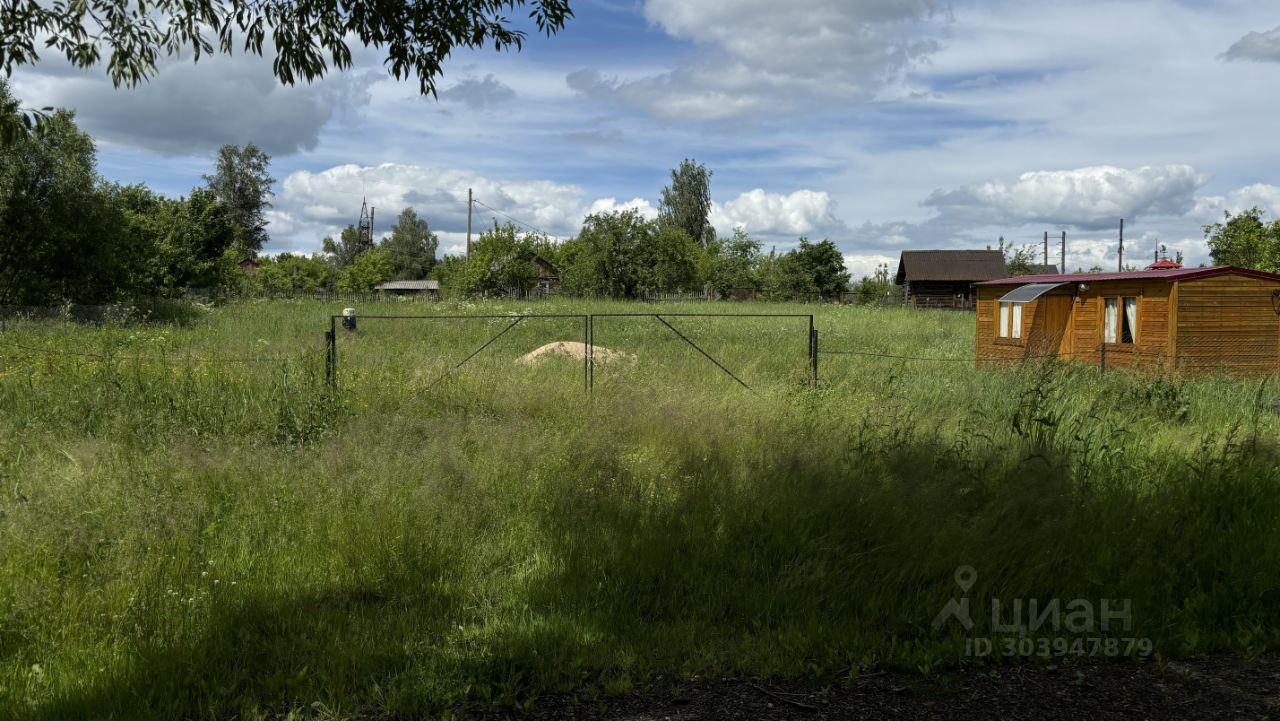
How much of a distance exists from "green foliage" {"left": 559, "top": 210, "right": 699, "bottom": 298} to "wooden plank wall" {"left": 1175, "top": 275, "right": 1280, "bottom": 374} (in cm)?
3060

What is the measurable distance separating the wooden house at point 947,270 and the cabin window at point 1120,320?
42533 millimetres

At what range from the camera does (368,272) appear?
8200 centimetres

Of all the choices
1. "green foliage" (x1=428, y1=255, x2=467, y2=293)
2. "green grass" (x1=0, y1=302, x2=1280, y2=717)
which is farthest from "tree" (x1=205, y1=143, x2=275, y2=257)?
"green grass" (x1=0, y1=302, x2=1280, y2=717)

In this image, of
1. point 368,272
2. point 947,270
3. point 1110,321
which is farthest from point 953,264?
point 368,272

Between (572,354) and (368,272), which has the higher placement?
(368,272)

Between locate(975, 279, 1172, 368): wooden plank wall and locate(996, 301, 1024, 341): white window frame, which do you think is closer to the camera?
locate(975, 279, 1172, 368): wooden plank wall

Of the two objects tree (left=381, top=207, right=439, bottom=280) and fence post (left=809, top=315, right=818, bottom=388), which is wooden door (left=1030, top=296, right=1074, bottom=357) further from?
tree (left=381, top=207, right=439, bottom=280)

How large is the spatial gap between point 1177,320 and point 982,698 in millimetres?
14581

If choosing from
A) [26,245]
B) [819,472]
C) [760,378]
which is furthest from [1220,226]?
[26,245]

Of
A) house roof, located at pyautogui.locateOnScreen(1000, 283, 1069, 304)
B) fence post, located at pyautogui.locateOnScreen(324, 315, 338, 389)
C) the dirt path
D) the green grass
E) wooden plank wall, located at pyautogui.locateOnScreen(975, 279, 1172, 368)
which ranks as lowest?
the dirt path

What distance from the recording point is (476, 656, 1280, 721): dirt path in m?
3.55

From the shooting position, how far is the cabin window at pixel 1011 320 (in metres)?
18.1

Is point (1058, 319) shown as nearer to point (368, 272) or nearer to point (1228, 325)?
point (1228, 325)

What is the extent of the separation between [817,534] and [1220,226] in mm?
46399
